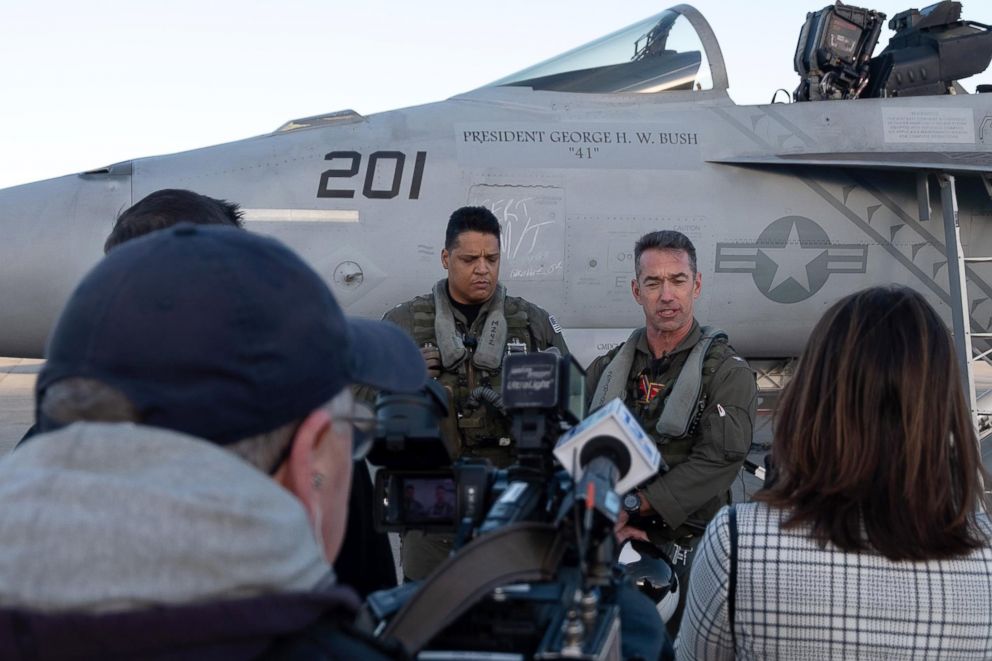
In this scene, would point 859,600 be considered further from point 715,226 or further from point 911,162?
point 911,162

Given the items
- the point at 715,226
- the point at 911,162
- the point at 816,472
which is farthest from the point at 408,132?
the point at 816,472

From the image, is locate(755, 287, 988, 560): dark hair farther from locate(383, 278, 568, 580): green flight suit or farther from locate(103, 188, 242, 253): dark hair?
locate(383, 278, 568, 580): green flight suit

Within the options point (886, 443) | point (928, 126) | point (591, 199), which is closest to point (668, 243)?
point (886, 443)

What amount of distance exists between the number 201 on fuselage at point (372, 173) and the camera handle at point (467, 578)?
5041 mm

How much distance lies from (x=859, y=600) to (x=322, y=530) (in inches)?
48.3

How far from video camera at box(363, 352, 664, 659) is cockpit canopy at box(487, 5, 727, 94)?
5.35 metres

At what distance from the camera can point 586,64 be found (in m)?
6.95

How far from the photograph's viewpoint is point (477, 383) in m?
3.96

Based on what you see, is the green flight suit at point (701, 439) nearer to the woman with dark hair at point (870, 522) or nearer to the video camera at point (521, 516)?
the woman with dark hair at point (870, 522)

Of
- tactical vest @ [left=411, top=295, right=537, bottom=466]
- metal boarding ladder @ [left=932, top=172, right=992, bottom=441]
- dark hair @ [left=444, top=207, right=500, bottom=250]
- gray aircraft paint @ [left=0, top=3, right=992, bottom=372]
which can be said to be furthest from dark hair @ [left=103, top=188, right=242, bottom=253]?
metal boarding ladder @ [left=932, top=172, right=992, bottom=441]

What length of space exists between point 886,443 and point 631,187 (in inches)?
178

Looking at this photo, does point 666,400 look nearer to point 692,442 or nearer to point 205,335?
point 692,442

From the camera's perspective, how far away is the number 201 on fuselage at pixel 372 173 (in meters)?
6.11

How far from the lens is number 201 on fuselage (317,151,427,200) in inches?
241
